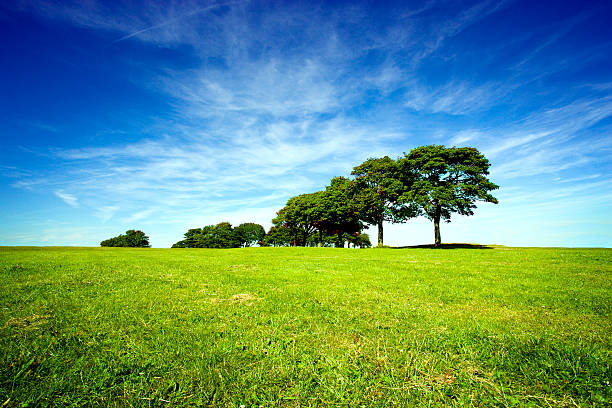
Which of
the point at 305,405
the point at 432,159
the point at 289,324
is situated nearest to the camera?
the point at 305,405

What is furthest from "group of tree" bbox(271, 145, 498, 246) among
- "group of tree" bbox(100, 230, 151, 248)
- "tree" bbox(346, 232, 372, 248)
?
"group of tree" bbox(100, 230, 151, 248)

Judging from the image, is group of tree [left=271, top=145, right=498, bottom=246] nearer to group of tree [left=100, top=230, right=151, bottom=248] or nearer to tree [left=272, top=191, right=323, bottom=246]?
tree [left=272, top=191, right=323, bottom=246]

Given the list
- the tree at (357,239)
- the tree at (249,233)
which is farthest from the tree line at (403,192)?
the tree at (249,233)

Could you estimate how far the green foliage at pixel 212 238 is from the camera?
359 feet

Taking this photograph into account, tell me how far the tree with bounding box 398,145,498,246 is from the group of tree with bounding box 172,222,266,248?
82155 millimetres

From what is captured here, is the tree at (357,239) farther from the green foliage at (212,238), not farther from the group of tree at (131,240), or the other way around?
the group of tree at (131,240)

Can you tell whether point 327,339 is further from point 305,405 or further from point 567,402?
point 567,402

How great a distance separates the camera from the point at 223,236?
11150 cm

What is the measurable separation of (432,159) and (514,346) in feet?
145

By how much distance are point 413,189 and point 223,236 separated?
8751cm

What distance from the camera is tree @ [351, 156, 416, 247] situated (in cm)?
4734

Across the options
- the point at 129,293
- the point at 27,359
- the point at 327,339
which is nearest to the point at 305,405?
the point at 327,339

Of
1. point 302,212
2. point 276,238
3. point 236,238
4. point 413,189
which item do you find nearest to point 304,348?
point 413,189

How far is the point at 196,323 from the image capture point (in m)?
6.98
